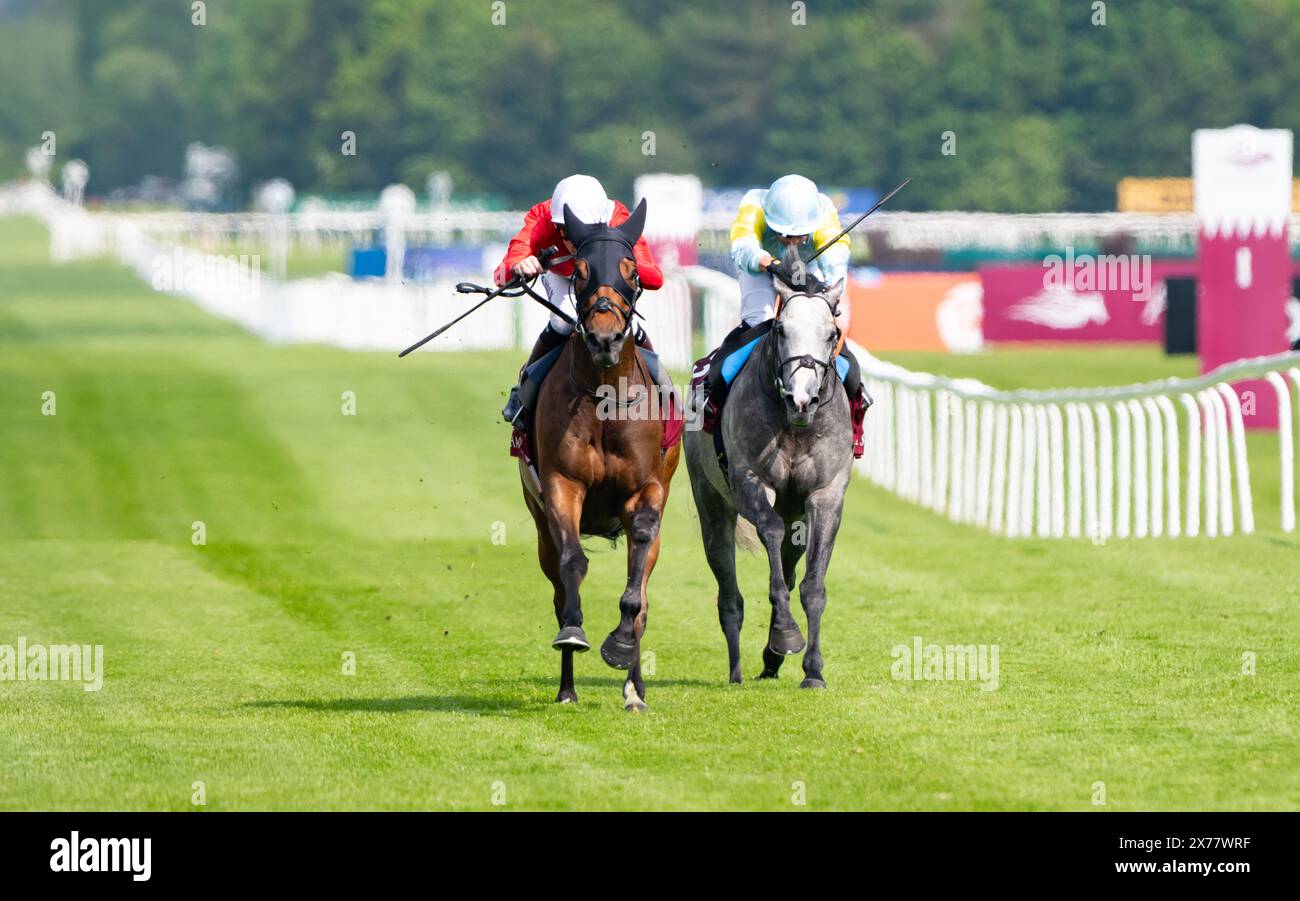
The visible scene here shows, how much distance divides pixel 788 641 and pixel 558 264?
6.56ft

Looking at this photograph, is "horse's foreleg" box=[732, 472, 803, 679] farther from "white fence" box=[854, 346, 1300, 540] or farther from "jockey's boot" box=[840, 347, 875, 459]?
"white fence" box=[854, 346, 1300, 540]

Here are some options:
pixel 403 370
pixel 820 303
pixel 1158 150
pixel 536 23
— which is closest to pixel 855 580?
pixel 820 303

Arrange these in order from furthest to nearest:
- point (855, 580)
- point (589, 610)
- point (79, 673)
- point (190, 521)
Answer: point (190, 521) → point (855, 580) → point (589, 610) → point (79, 673)

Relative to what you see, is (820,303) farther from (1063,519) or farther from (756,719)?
(1063,519)

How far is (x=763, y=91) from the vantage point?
82.7m

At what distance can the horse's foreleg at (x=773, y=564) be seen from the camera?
997 cm

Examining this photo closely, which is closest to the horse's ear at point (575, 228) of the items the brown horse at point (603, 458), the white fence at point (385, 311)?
the brown horse at point (603, 458)

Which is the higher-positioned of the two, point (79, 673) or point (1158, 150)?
point (1158, 150)

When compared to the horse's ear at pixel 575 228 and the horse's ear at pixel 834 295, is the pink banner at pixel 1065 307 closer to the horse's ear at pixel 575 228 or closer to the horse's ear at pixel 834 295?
the horse's ear at pixel 834 295

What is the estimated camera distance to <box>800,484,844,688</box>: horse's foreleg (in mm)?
10258
